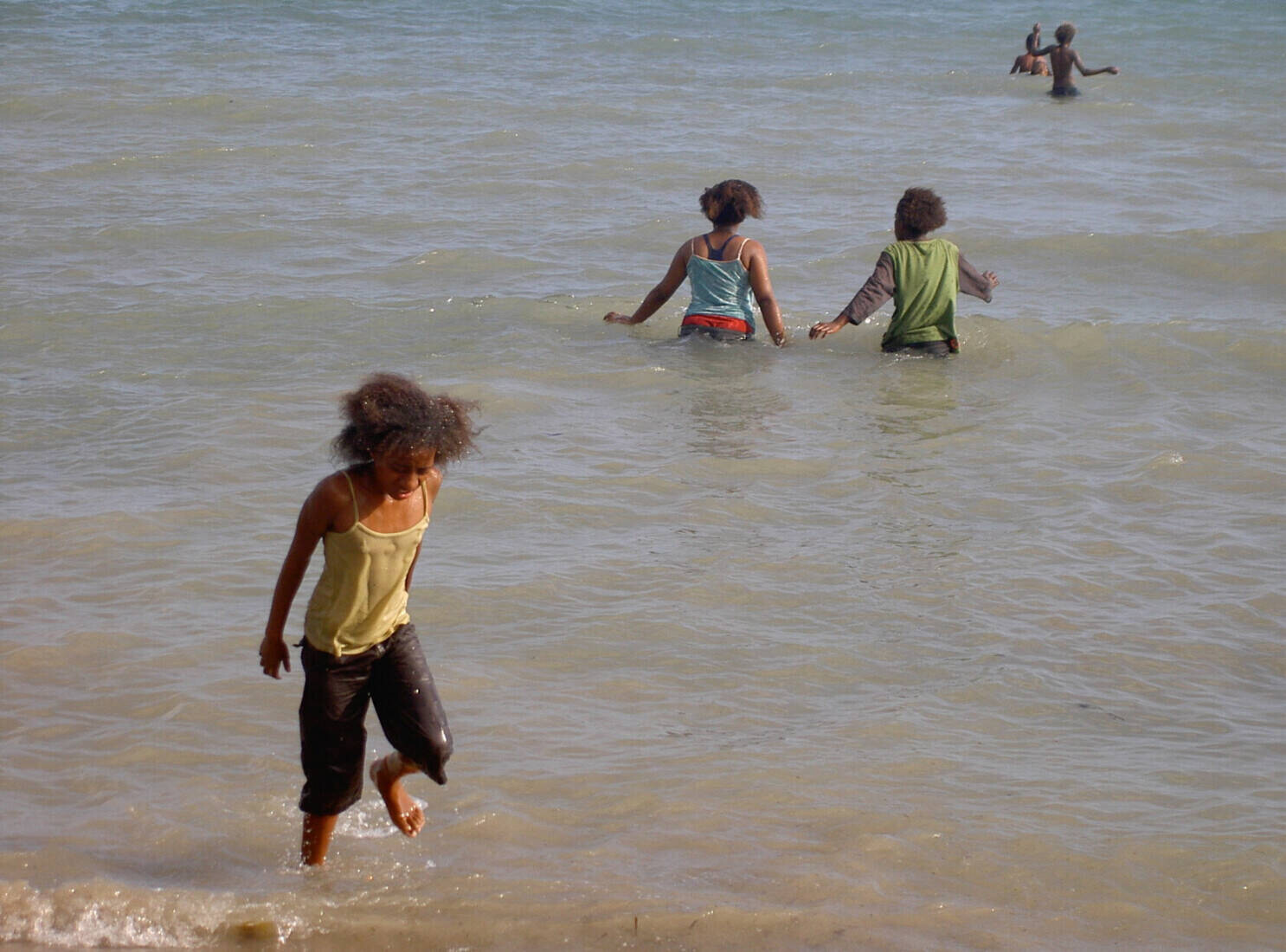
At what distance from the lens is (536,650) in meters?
5.14

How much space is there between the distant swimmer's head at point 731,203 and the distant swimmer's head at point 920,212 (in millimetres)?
755

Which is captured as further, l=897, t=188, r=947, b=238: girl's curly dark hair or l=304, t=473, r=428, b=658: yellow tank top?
l=897, t=188, r=947, b=238: girl's curly dark hair

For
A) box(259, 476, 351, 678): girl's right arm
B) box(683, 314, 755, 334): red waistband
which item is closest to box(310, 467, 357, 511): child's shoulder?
box(259, 476, 351, 678): girl's right arm

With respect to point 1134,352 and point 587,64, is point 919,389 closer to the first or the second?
point 1134,352

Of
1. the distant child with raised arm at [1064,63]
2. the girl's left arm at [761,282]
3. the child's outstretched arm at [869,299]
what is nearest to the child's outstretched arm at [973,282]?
the child's outstretched arm at [869,299]

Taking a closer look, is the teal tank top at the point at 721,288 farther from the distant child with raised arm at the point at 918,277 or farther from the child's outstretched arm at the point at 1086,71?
the child's outstretched arm at the point at 1086,71

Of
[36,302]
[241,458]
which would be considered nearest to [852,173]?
[36,302]

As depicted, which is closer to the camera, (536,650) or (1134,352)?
(536,650)

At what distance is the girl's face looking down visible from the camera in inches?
135

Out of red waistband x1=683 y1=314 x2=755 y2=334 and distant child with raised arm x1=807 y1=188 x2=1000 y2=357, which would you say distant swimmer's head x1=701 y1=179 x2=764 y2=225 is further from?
distant child with raised arm x1=807 y1=188 x2=1000 y2=357

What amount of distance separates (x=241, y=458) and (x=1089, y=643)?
12.7ft

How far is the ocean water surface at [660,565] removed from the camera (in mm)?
3826

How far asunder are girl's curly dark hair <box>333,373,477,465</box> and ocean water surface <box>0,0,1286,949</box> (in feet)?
3.70

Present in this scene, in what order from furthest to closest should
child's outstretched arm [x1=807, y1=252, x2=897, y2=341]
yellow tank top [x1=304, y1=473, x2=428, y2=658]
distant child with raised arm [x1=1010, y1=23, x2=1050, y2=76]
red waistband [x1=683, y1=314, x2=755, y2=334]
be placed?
distant child with raised arm [x1=1010, y1=23, x2=1050, y2=76]
red waistband [x1=683, y1=314, x2=755, y2=334]
child's outstretched arm [x1=807, y1=252, x2=897, y2=341]
yellow tank top [x1=304, y1=473, x2=428, y2=658]
